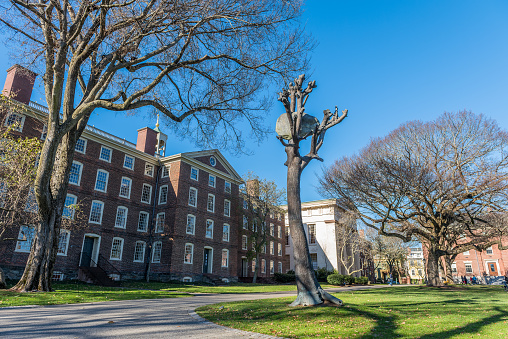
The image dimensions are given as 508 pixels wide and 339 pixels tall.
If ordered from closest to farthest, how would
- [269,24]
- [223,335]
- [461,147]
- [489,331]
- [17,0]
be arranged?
[223,335] → [489,331] → [17,0] → [269,24] → [461,147]

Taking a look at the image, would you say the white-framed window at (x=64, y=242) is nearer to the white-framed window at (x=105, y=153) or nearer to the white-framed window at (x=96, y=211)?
the white-framed window at (x=96, y=211)

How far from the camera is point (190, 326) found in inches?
235

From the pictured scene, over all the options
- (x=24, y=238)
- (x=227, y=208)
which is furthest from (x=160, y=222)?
(x=24, y=238)

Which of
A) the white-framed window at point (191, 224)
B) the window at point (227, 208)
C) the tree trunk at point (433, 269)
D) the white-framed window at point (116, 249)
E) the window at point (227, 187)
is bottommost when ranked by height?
the tree trunk at point (433, 269)

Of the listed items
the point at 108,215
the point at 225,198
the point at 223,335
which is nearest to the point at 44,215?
the point at 223,335

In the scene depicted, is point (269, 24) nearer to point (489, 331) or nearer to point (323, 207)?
point (489, 331)

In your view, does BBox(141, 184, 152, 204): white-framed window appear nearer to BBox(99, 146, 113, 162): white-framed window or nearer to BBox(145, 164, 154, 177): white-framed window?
BBox(145, 164, 154, 177): white-framed window

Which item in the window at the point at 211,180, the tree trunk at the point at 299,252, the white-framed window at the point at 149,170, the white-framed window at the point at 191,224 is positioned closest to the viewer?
the tree trunk at the point at 299,252

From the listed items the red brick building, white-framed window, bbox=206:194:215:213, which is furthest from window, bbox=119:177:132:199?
white-framed window, bbox=206:194:215:213

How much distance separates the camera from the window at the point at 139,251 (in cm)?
2744

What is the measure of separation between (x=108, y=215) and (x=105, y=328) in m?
A: 22.3

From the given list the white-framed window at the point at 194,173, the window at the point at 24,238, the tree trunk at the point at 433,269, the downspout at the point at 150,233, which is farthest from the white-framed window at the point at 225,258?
the tree trunk at the point at 433,269

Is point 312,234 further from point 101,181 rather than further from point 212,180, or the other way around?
point 101,181

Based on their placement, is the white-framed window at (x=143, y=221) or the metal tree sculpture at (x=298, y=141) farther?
the white-framed window at (x=143, y=221)
